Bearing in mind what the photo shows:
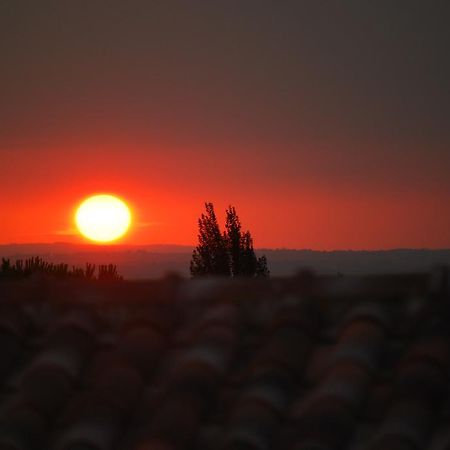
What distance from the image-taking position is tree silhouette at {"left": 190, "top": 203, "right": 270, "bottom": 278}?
2249 inches

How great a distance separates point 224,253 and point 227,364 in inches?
2069

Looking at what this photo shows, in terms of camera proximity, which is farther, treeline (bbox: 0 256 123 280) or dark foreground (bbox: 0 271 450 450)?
treeline (bbox: 0 256 123 280)

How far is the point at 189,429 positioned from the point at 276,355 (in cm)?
78

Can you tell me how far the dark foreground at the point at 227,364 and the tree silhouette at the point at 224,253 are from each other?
50970 millimetres

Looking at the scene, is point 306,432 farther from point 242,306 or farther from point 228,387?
point 242,306

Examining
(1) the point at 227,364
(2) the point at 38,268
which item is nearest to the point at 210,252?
(2) the point at 38,268

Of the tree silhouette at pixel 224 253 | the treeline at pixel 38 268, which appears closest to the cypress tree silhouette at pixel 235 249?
the tree silhouette at pixel 224 253

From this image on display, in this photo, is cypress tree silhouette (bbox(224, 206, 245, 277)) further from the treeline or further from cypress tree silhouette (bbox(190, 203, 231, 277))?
the treeline

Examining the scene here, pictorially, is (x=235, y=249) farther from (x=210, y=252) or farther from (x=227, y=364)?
(x=227, y=364)

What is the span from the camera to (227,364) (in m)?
5.08

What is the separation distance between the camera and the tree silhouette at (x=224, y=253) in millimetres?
57125

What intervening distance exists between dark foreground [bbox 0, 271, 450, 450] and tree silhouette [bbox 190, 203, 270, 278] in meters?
51.0

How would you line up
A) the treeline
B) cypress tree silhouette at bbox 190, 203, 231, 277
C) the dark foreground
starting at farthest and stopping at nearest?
cypress tree silhouette at bbox 190, 203, 231, 277
the treeline
the dark foreground

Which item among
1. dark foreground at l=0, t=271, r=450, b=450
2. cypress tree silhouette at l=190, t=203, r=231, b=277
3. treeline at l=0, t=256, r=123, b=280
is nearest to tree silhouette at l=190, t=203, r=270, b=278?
cypress tree silhouette at l=190, t=203, r=231, b=277
